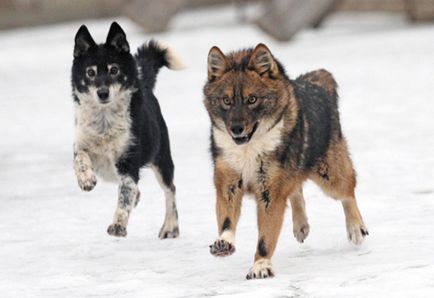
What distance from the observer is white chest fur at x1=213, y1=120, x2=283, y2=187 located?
605 centimetres

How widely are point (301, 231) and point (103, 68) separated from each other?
156cm

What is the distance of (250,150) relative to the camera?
238 inches

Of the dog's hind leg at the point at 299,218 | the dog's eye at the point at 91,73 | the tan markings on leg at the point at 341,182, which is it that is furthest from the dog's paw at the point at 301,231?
the dog's eye at the point at 91,73

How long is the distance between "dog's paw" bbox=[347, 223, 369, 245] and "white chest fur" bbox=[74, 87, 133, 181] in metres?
1.50

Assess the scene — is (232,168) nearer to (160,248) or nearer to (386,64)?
(160,248)

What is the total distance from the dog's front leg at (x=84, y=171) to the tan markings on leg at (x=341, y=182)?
128 cm

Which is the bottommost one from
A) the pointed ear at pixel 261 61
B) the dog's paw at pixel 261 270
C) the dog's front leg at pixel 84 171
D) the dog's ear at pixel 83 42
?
the dog's paw at pixel 261 270

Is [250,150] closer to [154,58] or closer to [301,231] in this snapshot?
[301,231]

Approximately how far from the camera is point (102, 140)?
285 inches

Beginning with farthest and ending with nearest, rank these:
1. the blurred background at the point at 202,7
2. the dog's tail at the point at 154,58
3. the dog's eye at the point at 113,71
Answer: the blurred background at the point at 202,7 < the dog's tail at the point at 154,58 < the dog's eye at the point at 113,71

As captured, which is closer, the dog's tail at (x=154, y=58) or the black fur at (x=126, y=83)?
→ the black fur at (x=126, y=83)

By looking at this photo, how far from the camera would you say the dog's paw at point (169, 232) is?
287 inches

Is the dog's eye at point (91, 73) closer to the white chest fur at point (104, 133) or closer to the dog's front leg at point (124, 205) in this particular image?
the white chest fur at point (104, 133)

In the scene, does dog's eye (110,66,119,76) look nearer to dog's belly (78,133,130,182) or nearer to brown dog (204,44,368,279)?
dog's belly (78,133,130,182)
